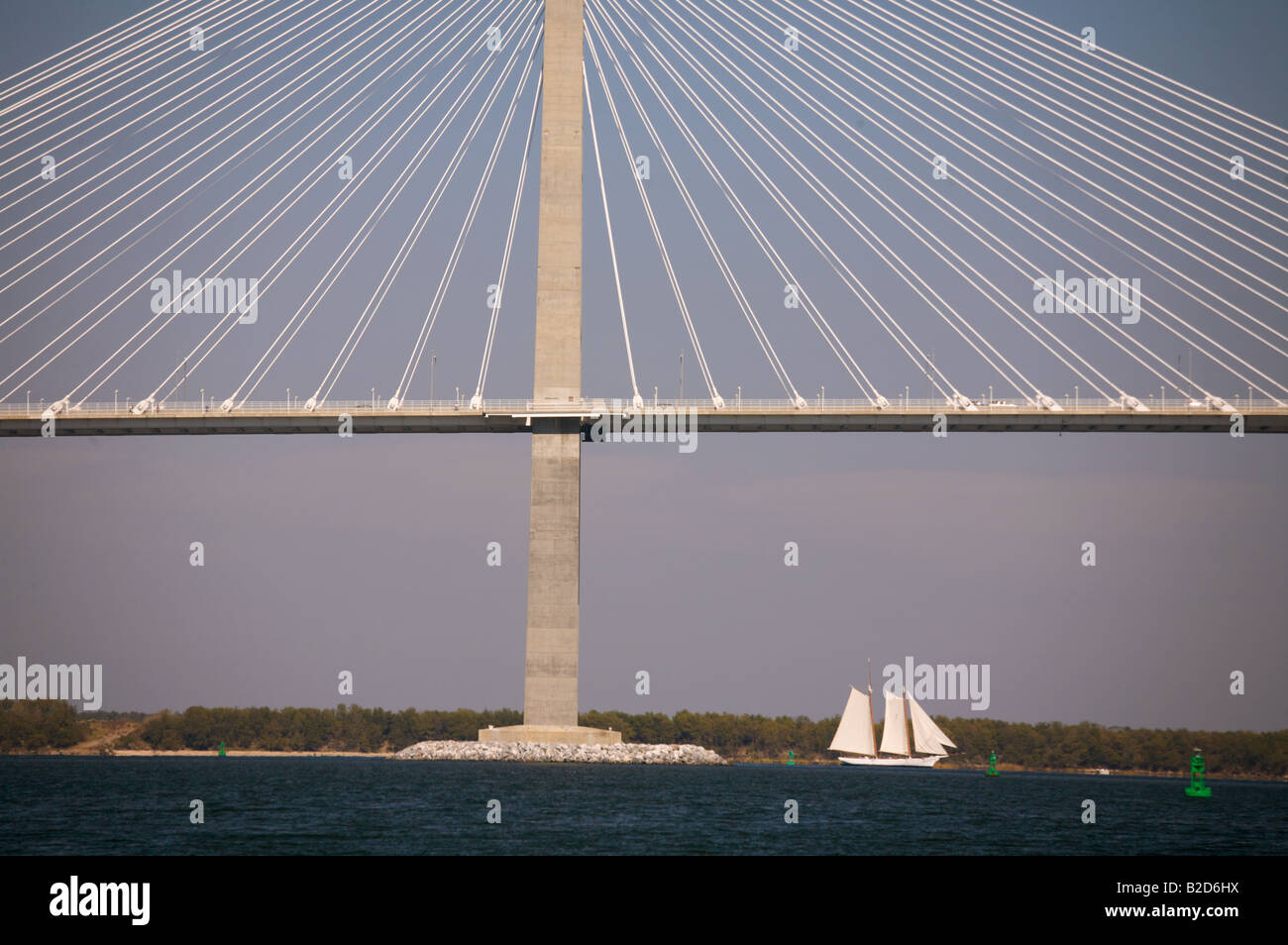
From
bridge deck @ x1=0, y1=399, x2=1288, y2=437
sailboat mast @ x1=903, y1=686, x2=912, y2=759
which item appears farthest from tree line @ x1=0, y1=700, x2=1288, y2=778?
bridge deck @ x1=0, y1=399, x2=1288, y2=437

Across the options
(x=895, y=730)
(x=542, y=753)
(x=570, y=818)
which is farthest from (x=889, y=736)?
(x=570, y=818)

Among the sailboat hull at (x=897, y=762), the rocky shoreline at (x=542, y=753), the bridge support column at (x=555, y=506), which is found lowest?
the sailboat hull at (x=897, y=762)

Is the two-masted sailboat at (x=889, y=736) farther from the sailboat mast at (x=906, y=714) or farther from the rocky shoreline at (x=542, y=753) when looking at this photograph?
the rocky shoreline at (x=542, y=753)

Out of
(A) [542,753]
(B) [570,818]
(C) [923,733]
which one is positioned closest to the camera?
(B) [570,818]

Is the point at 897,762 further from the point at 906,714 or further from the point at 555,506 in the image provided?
the point at 555,506

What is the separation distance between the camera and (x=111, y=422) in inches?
2623

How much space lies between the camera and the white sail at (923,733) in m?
118

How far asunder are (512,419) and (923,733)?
6316 centimetres

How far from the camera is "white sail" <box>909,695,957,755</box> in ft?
386

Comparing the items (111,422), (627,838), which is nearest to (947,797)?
(627,838)

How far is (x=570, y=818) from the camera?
37.7 m

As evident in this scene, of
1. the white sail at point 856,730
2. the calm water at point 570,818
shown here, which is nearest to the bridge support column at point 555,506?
the calm water at point 570,818
